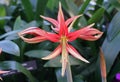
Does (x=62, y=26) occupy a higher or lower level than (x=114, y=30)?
higher

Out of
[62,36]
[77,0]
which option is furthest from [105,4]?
[62,36]

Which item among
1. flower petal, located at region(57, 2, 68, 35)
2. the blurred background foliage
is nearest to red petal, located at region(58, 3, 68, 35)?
flower petal, located at region(57, 2, 68, 35)

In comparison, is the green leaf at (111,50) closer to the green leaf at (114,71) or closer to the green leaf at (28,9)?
the green leaf at (114,71)

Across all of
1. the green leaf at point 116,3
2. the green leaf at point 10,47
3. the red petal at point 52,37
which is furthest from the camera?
the green leaf at point 116,3

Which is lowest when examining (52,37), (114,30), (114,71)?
(114,71)

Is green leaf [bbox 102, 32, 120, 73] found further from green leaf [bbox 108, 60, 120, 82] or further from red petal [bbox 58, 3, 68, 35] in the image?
red petal [bbox 58, 3, 68, 35]

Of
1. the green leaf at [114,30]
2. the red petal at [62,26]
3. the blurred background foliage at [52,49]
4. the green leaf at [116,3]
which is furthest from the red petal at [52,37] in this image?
the green leaf at [116,3]

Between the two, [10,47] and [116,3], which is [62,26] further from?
[116,3]

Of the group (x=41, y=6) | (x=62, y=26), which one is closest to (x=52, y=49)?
(x=41, y=6)
